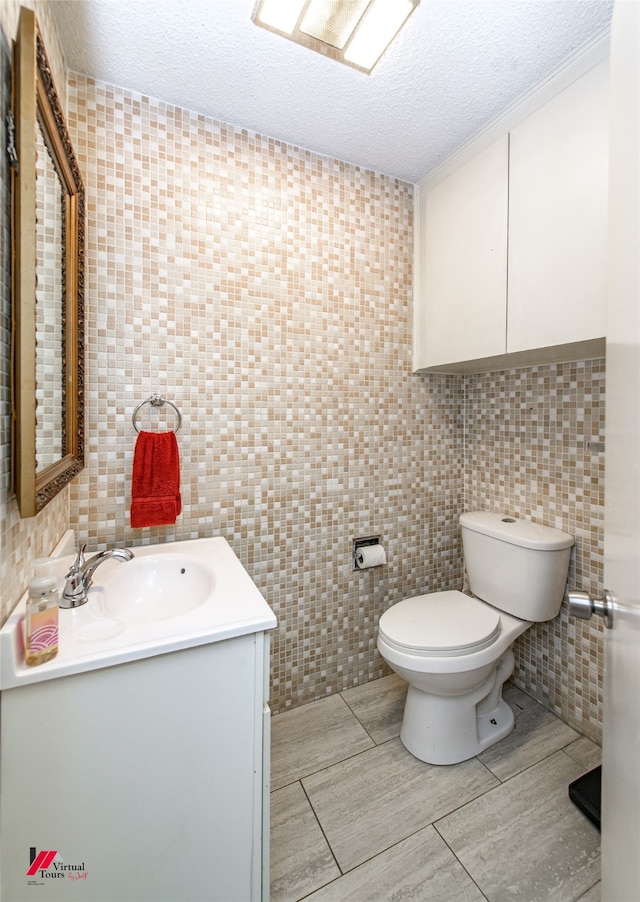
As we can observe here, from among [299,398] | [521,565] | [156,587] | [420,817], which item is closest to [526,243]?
[299,398]

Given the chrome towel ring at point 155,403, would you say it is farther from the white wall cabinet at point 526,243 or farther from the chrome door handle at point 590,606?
the chrome door handle at point 590,606

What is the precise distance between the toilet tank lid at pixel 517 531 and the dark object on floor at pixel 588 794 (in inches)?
29.8

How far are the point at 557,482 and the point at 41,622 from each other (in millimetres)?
1757

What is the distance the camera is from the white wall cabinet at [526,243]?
3.84ft

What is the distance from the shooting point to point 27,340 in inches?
30.4

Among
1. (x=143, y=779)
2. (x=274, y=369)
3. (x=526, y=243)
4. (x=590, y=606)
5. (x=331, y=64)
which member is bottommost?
(x=143, y=779)

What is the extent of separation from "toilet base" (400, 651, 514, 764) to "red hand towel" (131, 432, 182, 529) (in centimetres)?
113

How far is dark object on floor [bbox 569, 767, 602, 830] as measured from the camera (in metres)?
1.24

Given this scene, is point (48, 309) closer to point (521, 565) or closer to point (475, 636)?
point (475, 636)

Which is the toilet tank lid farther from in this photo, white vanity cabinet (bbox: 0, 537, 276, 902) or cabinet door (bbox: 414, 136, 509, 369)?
white vanity cabinet (bbox: 0, 537, 276, 902)

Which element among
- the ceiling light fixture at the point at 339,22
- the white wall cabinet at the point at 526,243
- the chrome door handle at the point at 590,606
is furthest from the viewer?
the white wall cabinet at the point at 526,243

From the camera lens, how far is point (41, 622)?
73 centimetres

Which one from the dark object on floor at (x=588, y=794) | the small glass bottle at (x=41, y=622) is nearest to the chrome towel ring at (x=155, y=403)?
the small glass bottle at (x=41, y=622)

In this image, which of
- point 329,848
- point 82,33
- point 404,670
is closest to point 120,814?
point 329,848
